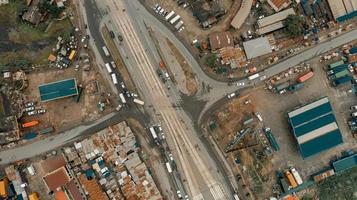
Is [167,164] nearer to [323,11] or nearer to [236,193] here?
[236,193]

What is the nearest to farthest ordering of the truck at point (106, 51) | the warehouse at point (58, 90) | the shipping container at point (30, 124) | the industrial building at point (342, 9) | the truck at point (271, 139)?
the warehouse at point (58, 90) → the shipping container at point (30, 124) → the truck at point (271, 139) → the truck at point (106, 51) → the industrial building at point (342, 9)

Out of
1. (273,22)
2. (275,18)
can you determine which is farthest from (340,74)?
(275,18)

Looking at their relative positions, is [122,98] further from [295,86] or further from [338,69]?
[338,69]

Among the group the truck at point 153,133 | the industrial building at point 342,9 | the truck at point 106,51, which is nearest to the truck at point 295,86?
the industrial building at point 342,9

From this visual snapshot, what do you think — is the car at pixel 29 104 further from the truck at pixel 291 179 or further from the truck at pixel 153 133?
the truck at pixel 291 179

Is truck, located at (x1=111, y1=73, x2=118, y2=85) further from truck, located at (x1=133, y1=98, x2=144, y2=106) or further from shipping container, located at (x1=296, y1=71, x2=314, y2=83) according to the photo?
shipping container, located at (x1=296, y1=71, x2=314, y2=83)

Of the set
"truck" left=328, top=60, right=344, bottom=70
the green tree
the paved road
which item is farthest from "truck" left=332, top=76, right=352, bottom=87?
the paved road
